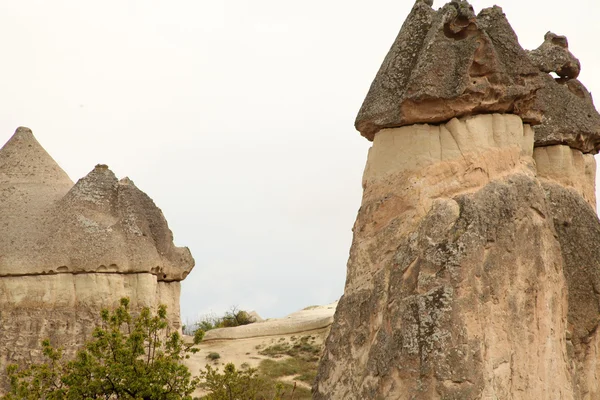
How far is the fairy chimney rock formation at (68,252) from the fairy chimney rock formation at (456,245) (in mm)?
8193

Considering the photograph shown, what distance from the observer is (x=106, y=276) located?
18500 millimetres

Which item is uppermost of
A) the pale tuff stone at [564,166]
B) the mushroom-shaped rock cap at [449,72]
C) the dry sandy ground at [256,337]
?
the mushroom-shaped rock cap at [449,72]

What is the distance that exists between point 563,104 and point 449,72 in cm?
291

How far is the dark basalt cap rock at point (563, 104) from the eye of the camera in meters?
12.9

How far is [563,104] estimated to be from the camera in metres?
13.2

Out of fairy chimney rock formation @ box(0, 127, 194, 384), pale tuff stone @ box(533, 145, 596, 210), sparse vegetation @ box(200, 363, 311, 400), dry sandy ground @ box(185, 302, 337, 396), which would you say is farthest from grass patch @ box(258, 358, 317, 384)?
pale tuff stone @ box(533, 145, 596, 210)

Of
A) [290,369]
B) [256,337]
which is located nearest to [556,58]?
[290,369]

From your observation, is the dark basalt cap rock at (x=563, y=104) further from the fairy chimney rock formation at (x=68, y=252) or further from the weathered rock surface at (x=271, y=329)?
the weathered rock surface at (x=271, y=329)

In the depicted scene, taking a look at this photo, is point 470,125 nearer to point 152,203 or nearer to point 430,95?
point 430,95

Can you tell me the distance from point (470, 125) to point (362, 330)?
2.06m

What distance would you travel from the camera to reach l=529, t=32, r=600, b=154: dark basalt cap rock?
42.2 feet

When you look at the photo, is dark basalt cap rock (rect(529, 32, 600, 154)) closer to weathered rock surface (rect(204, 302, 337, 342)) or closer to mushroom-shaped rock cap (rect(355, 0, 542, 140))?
mushroom-shaped rock cap (rect(355, 0, 542, 140))

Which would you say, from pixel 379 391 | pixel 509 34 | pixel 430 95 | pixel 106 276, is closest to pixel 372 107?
pixel 430 95

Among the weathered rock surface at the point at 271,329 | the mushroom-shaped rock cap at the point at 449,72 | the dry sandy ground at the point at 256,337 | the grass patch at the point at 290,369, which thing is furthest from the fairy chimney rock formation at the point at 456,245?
the weathered rock surface at the point at 271,329
